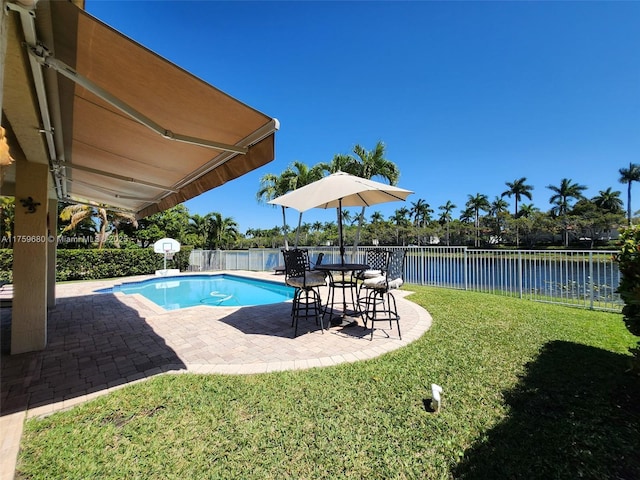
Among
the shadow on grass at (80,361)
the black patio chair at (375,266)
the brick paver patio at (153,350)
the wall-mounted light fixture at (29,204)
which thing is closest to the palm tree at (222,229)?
the brick paver patio at (153,350)

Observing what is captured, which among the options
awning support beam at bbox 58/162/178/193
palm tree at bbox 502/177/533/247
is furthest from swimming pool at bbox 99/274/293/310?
palm tree at bbox 502/177/533/247

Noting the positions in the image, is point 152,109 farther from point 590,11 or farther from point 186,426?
point 590,11

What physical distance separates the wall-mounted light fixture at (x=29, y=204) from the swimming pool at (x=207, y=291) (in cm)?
553

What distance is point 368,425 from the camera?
2.48 meters

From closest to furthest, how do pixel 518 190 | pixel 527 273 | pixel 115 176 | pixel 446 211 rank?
pixel 115 176
pixel 527 273
pixel 518 190
pixel 446 211

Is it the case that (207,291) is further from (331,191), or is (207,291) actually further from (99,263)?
(331,191)

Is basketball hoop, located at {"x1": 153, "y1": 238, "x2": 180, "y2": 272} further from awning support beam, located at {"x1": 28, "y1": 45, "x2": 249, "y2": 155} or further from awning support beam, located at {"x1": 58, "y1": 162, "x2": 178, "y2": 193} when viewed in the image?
awning support beam, located at {"x1": 28, "y1": 45, "x2": 249, "y2": 155}

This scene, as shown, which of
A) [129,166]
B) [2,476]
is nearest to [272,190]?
[129,166]

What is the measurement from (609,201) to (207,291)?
231ft

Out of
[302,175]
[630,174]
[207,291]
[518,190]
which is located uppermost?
[630,174]

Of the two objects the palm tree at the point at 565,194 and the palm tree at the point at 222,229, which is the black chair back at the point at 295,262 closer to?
the palm tree at the point at 222,229

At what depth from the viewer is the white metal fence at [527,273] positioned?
683 cm

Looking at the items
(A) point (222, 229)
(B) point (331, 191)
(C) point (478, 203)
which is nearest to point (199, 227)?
(A) point (222, 229)

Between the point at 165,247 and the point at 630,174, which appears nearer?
the point at 165,247
